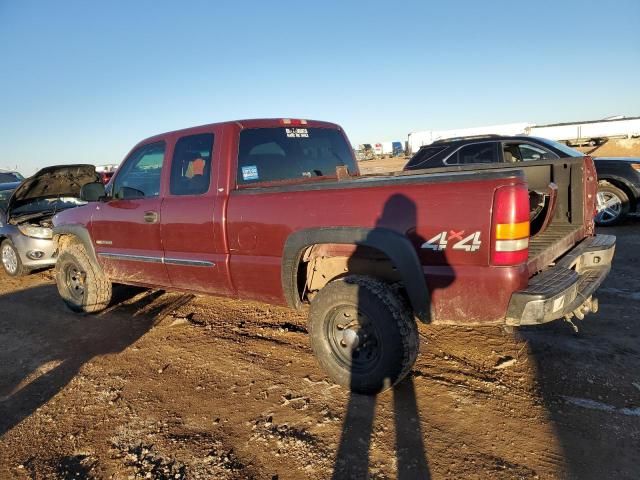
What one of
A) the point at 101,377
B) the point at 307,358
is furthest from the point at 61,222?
the point at 307,358

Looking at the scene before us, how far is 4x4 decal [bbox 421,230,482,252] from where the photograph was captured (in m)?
2.58

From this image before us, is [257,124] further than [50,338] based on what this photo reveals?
No

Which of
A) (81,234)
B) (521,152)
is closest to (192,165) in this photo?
(81,234)

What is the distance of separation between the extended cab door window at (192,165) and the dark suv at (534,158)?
4.49 meters

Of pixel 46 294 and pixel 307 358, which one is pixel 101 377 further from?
pixel 46 294

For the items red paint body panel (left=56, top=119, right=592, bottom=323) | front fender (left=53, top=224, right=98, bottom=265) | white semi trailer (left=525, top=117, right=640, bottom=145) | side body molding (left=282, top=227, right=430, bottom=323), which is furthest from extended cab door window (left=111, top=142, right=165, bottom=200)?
white semi trailer (left=525, top=117, right=640, bottom=145)

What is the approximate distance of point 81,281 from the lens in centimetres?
538

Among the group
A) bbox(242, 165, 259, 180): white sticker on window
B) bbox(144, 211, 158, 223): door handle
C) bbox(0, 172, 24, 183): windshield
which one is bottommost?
bbox(144, 211, 158, 223): door handle

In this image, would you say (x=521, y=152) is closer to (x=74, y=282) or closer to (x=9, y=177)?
(x=74, y=282)

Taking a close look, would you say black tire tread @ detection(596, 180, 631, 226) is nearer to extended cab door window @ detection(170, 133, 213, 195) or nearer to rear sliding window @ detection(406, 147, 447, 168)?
rear sliding window @ detection(406, 147, 447, 168)

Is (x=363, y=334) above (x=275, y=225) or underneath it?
underneath

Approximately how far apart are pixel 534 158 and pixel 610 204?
1.76m

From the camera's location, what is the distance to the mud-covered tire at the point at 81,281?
5.20 meters

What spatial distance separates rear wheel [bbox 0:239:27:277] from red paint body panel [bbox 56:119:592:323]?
3004 mm
